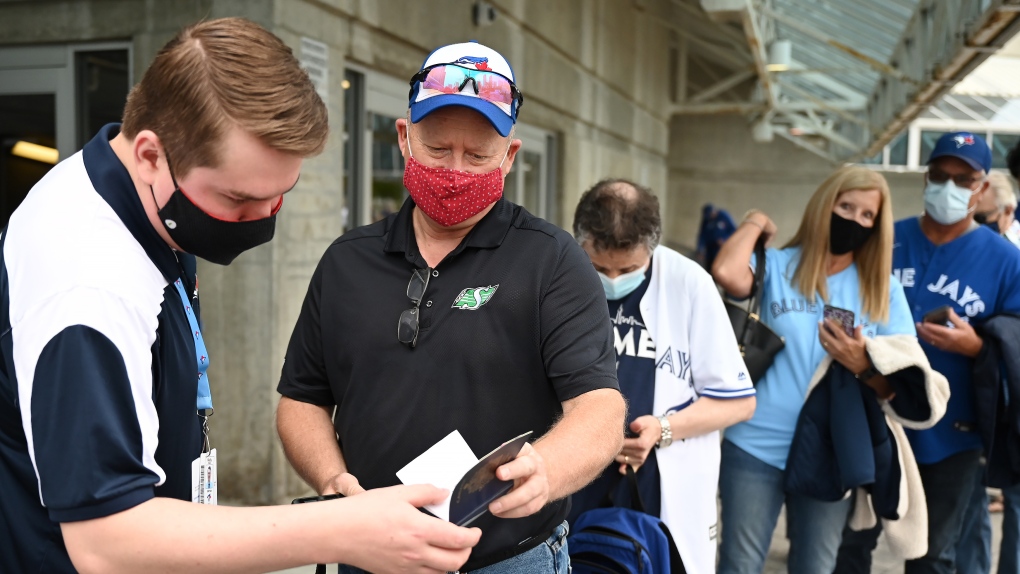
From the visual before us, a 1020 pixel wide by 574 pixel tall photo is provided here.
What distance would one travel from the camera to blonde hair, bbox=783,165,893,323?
3.26m

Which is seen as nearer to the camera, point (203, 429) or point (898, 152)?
point (203, 429)

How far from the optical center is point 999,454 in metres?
3.64

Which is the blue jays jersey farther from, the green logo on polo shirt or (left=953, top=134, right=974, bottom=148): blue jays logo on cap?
the green logo on polo shirt

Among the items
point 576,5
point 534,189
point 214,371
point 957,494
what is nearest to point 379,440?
point 957,494

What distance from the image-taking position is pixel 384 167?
6.41 meters

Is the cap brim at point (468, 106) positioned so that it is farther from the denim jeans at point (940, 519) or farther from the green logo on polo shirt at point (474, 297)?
the denim jeans at point (940, 519)

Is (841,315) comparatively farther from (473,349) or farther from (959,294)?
(473,349)

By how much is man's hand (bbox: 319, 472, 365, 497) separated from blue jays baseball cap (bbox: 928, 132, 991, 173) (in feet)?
10.5

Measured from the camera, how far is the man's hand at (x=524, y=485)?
143 cm

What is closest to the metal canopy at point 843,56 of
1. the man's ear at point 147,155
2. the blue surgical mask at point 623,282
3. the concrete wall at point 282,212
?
the blue surgical mask at point 623,282

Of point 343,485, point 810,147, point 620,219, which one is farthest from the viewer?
point 810,147

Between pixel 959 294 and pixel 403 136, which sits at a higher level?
pixel 403 136

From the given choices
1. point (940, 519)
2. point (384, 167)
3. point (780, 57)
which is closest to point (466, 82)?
point (940, 519)

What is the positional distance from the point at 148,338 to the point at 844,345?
8.31 feet
